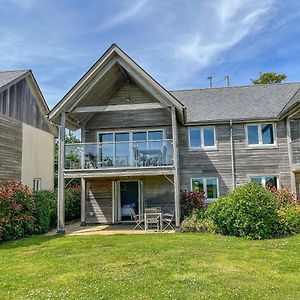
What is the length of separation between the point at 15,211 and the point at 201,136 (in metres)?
10.3

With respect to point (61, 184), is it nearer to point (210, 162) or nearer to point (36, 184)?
point (36, 184)

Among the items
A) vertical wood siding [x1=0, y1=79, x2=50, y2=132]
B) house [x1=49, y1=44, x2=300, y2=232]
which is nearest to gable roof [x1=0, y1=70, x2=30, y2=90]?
vertical wood siding [x1=0, y1=79, x2=50, y2=132]

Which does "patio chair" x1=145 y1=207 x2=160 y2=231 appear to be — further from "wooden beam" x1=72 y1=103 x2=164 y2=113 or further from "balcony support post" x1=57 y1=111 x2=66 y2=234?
"wooden beam" x1=72 y1=103 x2=164 y2=113

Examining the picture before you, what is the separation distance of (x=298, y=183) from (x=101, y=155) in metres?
10.3

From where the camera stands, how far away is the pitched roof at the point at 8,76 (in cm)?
1723

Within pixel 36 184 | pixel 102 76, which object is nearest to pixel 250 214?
pixel 102 76

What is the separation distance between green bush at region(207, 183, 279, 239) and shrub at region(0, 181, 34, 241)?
7747 millimetres

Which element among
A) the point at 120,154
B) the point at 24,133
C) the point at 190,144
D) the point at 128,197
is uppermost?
the point at 24,133

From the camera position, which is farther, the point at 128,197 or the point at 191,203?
the point at 128,197

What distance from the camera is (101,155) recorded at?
15562 millimetres

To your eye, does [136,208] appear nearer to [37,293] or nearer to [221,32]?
[221,32]

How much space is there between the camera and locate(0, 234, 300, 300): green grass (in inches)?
241

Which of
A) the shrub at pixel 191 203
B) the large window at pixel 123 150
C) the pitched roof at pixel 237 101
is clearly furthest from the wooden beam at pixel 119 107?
the shrub at pixel 191 203

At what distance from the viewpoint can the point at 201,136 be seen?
18.3 m
